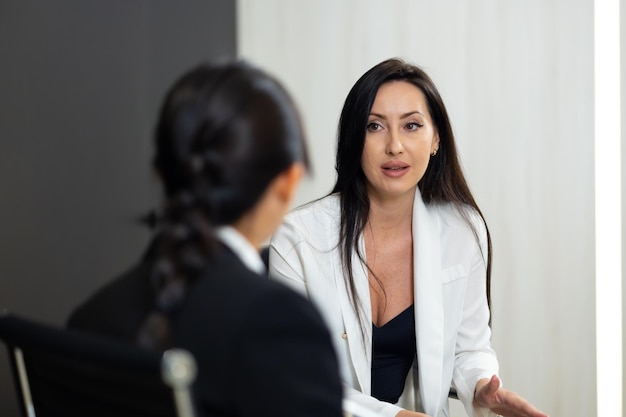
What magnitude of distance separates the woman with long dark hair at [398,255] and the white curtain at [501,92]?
4.14 ft

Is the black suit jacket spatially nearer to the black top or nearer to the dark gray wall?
the black top

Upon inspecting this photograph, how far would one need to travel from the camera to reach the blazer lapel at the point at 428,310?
219 cm

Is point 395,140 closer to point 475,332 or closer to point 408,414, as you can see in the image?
point 475,332

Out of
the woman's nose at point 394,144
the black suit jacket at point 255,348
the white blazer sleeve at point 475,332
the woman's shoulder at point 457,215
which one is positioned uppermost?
the woman's nose at point 394,144

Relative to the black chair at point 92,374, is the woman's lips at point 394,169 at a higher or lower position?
higher

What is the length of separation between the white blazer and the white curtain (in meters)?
1.30

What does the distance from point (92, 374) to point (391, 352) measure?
138 cm

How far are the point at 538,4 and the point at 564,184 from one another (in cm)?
74

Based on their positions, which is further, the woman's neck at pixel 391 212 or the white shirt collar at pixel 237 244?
the woman's neck at pixel 391 212

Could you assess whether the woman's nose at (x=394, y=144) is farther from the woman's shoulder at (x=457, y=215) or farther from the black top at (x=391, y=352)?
the black top at (x=391, y=352)

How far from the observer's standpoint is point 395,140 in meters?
2.18

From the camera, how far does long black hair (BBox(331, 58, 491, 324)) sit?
7.25 ft

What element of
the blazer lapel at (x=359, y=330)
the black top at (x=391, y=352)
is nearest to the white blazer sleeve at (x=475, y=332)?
the black top at (x=391, y=352)

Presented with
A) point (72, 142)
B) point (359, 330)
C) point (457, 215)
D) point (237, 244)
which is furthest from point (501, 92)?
point (237, 244)
